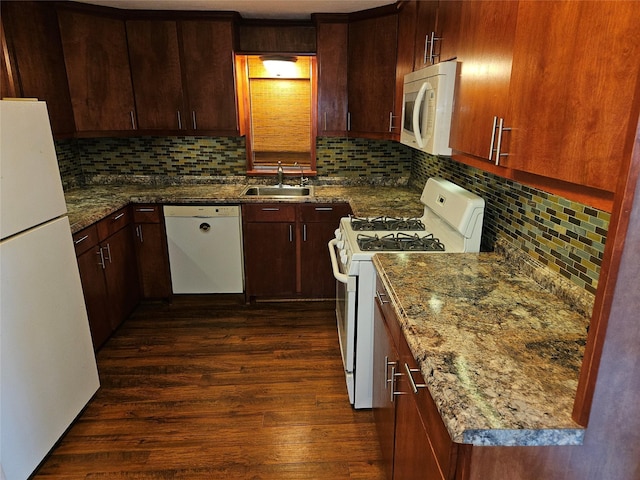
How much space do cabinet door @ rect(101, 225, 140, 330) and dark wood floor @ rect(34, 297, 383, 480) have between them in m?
0.14

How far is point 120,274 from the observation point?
2.91 m

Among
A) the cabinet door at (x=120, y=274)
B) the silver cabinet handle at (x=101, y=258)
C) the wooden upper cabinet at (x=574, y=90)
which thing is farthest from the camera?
the cabinet door at (x=120, y=274)

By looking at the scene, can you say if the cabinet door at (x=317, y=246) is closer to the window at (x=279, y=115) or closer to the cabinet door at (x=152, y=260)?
the window at (x=279, y=115)

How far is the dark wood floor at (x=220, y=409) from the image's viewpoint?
1.82 metres

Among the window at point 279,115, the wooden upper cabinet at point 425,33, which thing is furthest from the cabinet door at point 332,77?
the wooden upper cabinet at point 425,33

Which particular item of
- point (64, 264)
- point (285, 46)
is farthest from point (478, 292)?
point (285, 46)

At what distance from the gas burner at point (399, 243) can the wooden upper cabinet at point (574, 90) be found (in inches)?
29.7

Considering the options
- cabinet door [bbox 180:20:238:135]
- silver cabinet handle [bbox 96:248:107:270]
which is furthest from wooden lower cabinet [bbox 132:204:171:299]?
cabinet door [bbox 180:20:238:135]

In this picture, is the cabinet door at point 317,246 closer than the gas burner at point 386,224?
No

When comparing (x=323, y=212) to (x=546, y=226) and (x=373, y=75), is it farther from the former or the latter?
(x=546, y=226)

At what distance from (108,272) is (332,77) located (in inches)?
82.1

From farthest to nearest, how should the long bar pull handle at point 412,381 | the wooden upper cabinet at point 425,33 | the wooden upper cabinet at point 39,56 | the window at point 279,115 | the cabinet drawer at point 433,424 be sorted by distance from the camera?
the window at point 279,115, the wooden upper cabinet at point 39,56, the wooden upper cabinet at point 425,33, the long bar pull handle at point 412,381, the cabinet drawer at point 433,424

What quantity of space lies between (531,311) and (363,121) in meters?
2.11

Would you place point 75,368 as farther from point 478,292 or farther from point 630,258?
point 630,258
